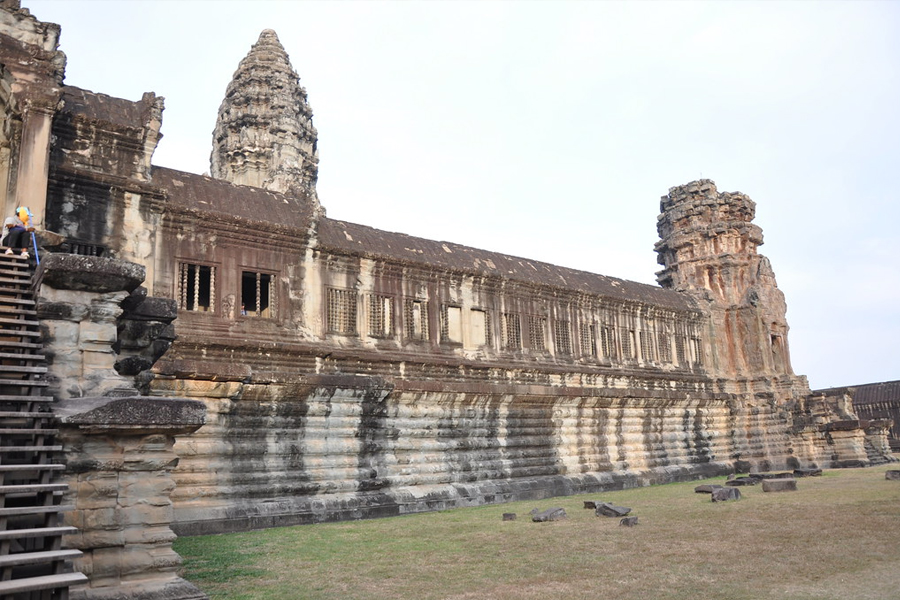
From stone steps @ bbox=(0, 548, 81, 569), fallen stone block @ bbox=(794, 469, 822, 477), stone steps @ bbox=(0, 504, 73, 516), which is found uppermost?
stone steps @ bbox=(0, 504, 73, 516)

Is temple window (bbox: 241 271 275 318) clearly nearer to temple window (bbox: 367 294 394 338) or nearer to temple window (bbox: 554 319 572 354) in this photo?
temple window (bbox: 367 294 394 338)

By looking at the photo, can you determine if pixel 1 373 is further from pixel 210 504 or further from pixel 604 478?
pixel 604 478

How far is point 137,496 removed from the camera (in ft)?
21.1

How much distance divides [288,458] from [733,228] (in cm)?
2443

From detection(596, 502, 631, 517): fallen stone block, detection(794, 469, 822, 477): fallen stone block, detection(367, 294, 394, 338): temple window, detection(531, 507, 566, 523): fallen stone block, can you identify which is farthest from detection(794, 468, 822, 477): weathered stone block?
detection(367, 294, 394, 338): temple window

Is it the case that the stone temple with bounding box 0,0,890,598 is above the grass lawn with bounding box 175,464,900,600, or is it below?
above

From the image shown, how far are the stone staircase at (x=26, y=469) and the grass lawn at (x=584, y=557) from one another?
87.0 inches

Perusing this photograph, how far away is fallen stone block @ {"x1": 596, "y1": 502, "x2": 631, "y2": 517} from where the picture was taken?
41.9 ft

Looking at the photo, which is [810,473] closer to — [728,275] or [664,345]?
[664,345]

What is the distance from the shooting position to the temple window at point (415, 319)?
61.0 ft

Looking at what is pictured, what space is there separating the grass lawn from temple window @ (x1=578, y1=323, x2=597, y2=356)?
994 cm

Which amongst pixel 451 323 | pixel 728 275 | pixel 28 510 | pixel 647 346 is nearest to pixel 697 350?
pixel 647 346

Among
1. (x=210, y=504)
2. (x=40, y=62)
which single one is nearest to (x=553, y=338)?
(x=210, y=504)

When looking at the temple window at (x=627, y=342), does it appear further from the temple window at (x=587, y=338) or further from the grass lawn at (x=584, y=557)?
the grass lawn at (x=584, y=557)
